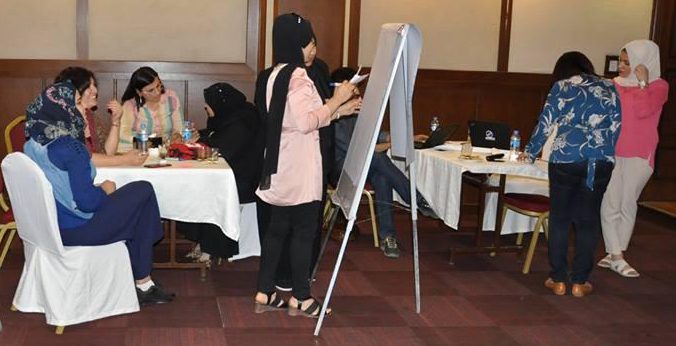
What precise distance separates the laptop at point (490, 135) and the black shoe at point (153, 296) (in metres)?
2.46

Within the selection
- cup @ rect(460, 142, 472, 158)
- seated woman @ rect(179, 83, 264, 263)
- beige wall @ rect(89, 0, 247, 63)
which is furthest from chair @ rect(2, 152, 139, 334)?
beige wall @ rect(89, 0, 247, 63)

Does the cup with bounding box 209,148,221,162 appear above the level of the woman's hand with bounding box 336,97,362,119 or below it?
below

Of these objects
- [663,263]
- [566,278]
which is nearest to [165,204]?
[566,278]

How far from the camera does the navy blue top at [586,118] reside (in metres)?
4.06

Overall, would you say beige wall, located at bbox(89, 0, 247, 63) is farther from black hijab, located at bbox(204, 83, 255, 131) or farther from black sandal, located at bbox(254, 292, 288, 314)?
black sandal, located at bbox(254, 292, 288, 314)

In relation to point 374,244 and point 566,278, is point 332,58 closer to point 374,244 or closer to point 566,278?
point 374,244

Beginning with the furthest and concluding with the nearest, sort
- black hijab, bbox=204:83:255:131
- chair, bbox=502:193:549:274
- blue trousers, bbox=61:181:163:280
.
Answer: chair, bbox=502:193:549:274
black hijab, bbox=204:83:255:131
blue trousers, bbox=61:181:163:280

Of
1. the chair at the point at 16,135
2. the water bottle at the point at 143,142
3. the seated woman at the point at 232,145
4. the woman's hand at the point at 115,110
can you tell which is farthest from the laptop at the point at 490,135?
the chair at the point at 16,135

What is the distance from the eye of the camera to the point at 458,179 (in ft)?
15.4

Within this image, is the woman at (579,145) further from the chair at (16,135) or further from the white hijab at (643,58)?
the chair at (16,135)

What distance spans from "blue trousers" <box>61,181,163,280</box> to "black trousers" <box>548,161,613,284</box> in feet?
7.13

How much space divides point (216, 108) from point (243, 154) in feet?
1.17

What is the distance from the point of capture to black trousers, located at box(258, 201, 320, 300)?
11.9 ft

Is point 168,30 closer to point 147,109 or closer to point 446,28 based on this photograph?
point 147,109
